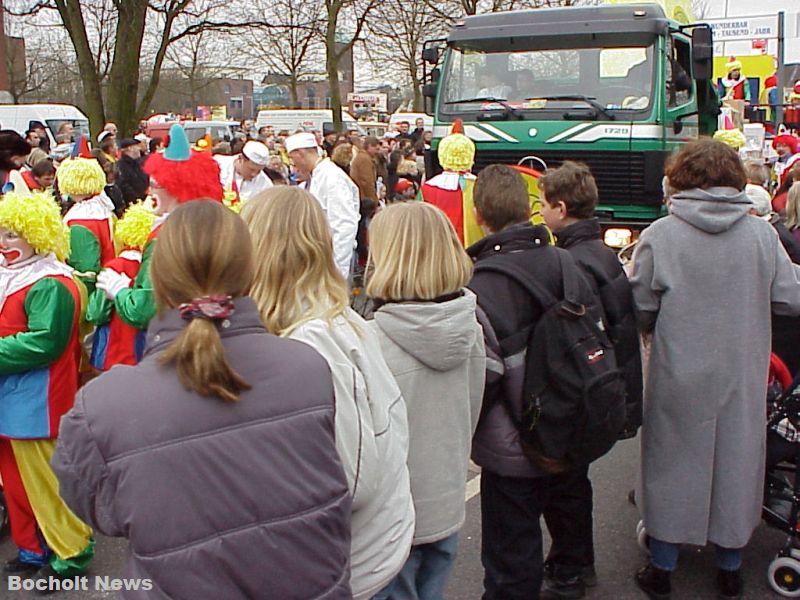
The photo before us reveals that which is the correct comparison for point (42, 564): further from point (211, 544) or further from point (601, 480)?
point (601, 480)

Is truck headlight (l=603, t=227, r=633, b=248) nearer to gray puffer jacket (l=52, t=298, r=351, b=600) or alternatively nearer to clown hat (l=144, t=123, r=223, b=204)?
clown hat (l=144, t=123, r=223, b=204)

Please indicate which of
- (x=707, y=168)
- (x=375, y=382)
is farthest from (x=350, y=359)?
(x=707, y=168)

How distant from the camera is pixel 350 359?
7.45 ft

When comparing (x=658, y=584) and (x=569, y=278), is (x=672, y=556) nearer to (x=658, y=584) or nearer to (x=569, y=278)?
(x=658, y=584)

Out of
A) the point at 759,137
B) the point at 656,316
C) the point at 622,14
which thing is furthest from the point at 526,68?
the point at 759,137

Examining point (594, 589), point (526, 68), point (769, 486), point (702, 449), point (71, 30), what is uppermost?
point (71, 30)

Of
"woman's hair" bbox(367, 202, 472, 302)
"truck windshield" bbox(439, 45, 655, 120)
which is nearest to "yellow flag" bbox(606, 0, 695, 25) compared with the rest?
"truck windshield" bbox(439, 45, 655, 120)

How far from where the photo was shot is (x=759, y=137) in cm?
1355

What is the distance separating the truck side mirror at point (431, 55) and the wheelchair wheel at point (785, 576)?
6231mm

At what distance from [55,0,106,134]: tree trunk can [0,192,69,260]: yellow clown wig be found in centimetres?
1506

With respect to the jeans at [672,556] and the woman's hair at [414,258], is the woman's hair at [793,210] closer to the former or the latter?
the jeans at [672,556]

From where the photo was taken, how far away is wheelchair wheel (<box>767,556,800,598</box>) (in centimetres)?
371

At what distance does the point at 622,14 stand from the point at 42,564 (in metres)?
6.54

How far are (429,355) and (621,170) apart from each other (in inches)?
224
